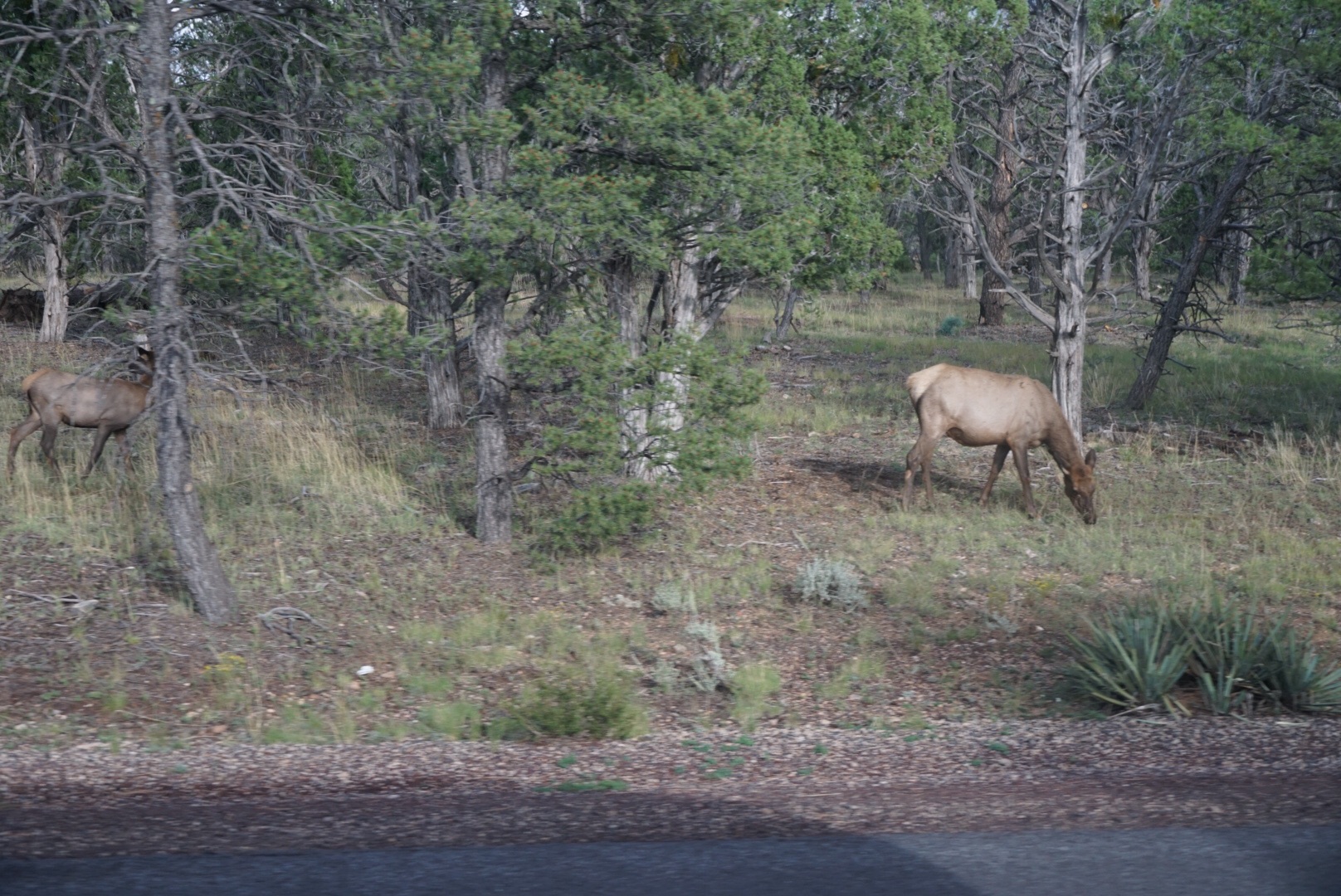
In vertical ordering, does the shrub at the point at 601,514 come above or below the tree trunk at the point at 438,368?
below

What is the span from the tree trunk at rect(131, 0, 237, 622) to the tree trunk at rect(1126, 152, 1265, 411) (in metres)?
15.3

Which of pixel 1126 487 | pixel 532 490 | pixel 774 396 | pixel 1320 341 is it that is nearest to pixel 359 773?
pixel 532 490

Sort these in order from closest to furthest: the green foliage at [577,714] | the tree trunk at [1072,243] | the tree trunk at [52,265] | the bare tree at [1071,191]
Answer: the green foliage at [577,714] → the bare tree at [1071,191] → the tree trunk at [1072,243] → the tree trunk at [52,265]

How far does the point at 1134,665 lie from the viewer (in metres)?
8.62

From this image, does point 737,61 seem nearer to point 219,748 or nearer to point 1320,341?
point 219,748

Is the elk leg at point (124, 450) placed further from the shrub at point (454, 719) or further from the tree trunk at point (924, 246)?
the tree trunk at point (924, 246)

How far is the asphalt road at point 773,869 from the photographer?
4797mm

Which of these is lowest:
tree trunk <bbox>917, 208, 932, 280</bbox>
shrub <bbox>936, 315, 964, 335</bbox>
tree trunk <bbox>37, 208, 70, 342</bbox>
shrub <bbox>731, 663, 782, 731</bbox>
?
shrub <bbox>731, 663, 782, 731</bbox>

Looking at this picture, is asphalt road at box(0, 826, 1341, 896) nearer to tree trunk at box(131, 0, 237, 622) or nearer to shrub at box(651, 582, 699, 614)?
tree trunk at box(131, 0, 237, 622)

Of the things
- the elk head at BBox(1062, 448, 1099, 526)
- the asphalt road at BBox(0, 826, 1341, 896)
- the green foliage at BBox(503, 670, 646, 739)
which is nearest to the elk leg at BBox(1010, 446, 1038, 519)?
the elk head at BBox(1062, 448, 1099, 526)

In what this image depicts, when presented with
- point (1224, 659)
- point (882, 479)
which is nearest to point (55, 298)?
point (882, 479)

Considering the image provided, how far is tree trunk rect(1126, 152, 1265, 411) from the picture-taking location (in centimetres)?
1903

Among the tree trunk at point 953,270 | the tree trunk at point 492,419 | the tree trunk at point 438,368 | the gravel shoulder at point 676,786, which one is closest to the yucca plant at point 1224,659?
the gravel shoulder at point 676,786

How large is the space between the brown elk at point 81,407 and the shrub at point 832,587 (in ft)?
25.2
